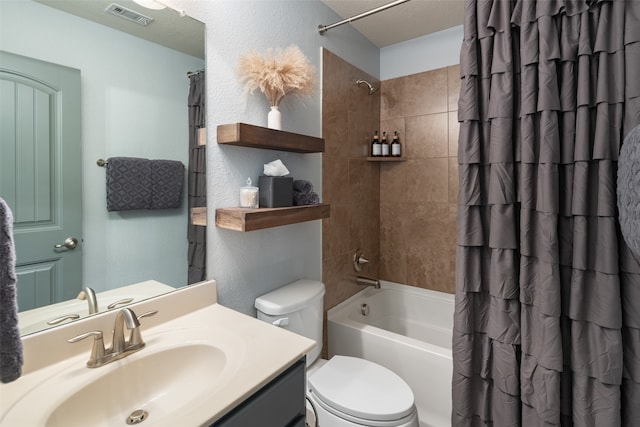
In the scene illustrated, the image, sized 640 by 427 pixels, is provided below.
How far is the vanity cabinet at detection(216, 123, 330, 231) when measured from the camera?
47.7 inches

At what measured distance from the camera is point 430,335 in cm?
231

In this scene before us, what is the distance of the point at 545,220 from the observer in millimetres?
1169

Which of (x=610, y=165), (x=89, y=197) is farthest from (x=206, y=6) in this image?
(x=610, y=165)

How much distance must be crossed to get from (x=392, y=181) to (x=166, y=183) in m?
1.79

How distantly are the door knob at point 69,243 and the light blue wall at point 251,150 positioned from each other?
0.45 m

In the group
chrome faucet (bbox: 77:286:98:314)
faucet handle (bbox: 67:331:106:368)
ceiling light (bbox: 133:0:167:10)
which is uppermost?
ceiling light (bbox: 133:0:167:10)

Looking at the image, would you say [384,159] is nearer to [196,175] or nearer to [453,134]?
[453,134]

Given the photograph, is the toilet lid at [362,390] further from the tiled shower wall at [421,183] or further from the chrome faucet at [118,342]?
the tiled shower wall at [421,183]

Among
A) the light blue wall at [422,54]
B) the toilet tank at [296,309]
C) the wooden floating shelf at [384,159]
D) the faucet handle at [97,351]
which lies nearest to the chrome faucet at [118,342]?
the faucet handle at [97,351]

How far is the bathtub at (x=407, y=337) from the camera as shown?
1.61 metres

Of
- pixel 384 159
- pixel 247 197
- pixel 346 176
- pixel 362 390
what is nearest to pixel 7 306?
pixel 247 197

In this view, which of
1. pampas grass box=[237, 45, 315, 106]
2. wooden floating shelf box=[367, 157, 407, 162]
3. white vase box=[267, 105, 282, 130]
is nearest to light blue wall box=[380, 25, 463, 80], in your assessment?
wooden floating shelf box=[367, 157, 407, 162]

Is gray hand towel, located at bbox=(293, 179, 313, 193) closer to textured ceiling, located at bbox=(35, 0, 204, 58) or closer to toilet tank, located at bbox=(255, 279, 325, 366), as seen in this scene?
toilet tank, located at bbox=(255, 279, 325, 366)

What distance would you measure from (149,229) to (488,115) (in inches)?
55.3
